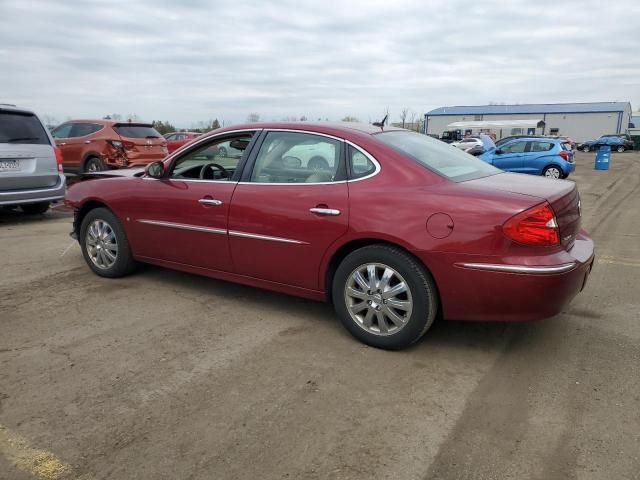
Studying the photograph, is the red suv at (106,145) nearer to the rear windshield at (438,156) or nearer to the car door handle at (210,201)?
the car door handle at (210,201)

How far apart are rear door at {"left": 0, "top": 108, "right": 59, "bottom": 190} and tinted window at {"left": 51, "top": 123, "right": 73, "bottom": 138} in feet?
18.2

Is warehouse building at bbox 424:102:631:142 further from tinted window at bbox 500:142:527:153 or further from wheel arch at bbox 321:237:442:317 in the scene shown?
wheel arch at bbox 321:237:442:317

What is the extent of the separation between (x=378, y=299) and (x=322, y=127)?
4.64ft

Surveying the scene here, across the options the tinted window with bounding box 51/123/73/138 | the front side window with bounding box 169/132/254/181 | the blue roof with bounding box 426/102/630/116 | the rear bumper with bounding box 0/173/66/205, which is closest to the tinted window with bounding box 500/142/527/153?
the tinted window with bounding box 51/123/73/138

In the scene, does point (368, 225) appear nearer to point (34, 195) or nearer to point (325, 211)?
point (325, 211)

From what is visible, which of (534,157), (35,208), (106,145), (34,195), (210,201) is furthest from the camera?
(534,157)

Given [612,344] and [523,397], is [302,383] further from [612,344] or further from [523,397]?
[612,344]

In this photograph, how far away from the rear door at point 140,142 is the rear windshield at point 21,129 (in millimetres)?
4281

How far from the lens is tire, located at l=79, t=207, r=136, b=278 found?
502cm

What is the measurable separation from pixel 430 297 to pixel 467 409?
29.8 inches

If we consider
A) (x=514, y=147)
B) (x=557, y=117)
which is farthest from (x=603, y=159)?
(x=557, y=117)

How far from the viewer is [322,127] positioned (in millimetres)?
4012

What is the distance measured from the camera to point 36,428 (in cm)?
268

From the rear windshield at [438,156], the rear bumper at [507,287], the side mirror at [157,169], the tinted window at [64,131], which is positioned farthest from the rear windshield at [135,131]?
the rear bumper at [507,287]
